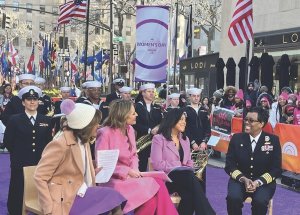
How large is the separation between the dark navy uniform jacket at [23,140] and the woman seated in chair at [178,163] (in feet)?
4.67

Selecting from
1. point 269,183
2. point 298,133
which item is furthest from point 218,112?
point 269,183

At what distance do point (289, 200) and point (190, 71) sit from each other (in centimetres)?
2401

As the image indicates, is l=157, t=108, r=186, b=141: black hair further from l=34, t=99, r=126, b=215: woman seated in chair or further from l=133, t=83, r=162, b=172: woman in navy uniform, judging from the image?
l=34, t=99, r=126, b=215: woman seated in chair

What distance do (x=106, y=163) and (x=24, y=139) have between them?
5.45 ft

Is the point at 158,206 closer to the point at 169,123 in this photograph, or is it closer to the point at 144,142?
the point at 169,123

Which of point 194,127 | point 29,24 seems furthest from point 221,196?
point 29,24

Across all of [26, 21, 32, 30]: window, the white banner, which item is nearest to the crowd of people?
the white banner

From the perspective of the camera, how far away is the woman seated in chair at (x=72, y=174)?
4.52m

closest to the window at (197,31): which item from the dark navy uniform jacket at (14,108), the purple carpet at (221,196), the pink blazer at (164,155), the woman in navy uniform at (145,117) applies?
the purple carpet at (221,196)

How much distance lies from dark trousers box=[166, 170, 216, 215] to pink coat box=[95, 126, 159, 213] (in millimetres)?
619

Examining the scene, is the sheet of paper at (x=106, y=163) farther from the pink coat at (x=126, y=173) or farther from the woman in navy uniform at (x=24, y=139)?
the woman in navy uniform at (x=24, y=139)

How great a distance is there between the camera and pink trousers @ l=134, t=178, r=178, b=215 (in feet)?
18.5

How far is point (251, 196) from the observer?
253 inches

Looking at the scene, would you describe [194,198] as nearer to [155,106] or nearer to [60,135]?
[60,135]
